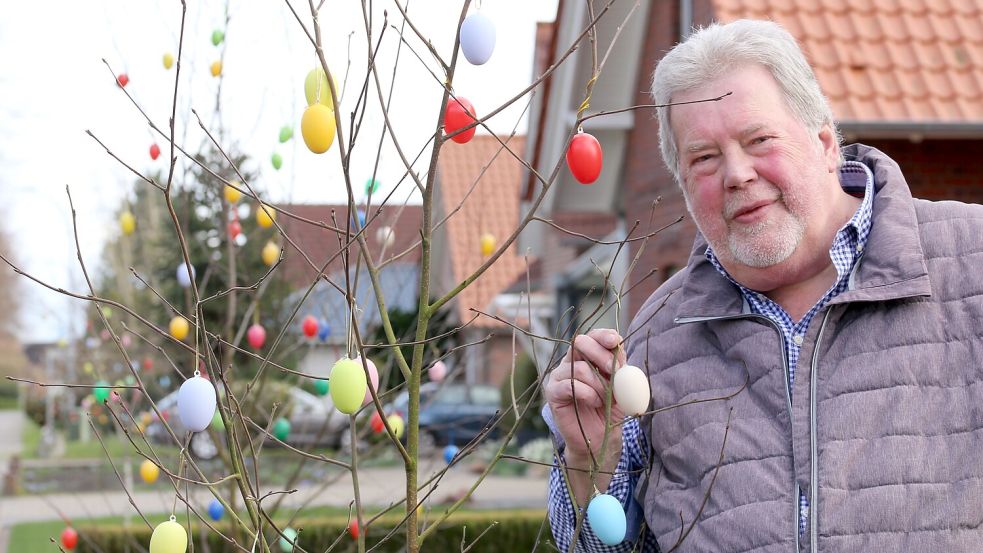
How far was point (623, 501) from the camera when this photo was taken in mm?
2154

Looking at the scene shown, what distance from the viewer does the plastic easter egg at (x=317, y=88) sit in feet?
5.12

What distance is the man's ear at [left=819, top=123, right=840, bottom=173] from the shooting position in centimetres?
204

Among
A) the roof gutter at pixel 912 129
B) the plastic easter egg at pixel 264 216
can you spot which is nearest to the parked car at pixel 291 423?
the plastic easter egg at pixel 264 216

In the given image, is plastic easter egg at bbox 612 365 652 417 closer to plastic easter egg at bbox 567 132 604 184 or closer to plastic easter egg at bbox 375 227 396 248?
plastic easter egg at bbox 567 132 604 184

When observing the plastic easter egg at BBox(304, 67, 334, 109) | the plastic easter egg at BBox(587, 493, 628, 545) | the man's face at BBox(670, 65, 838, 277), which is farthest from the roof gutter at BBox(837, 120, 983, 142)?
the plastic easter egg at BBox(304, 67, 334, 109)

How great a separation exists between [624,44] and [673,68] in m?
6.01

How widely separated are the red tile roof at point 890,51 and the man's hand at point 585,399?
380 cm

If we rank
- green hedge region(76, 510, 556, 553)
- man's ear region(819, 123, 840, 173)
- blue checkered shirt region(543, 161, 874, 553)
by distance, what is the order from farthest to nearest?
green hedge region(76, 510, 556, 553) < man's ear region(819, 123, 840, 173) < blue checkered shirt region(543, 161, 874, 553)

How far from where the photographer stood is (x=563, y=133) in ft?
27.8

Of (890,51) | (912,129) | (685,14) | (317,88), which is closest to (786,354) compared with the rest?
(317,88)

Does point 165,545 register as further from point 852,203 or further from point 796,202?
point 852,203

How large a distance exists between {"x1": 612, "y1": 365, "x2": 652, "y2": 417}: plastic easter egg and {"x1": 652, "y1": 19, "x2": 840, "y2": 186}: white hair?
0.61m

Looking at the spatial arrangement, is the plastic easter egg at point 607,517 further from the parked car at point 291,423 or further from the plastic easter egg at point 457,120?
the parked car at point 291,423

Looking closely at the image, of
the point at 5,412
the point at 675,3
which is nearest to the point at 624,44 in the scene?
the point at 675,3
